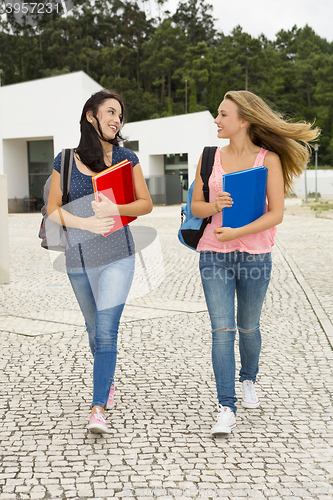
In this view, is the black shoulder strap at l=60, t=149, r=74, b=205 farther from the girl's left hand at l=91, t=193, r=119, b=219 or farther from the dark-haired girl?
the girl's left hand at l=91, t=193, r=119, b=219

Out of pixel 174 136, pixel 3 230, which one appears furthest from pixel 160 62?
pixel 3 230

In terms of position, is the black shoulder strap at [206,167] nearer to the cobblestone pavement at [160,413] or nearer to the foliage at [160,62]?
the cobblestone pavement at [160,413]

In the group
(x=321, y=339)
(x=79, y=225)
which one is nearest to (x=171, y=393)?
(x=79, y=225)

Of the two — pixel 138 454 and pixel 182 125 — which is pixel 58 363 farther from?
pixel 182 125

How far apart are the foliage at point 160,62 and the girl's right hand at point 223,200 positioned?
73867 millimetres

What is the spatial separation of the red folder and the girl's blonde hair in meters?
0.69

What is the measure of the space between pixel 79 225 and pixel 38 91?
105ft

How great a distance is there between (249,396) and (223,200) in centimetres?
127

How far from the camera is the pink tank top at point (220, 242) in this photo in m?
2.98

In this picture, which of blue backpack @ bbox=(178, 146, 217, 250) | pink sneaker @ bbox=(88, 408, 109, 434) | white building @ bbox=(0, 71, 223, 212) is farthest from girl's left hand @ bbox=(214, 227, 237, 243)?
white building @ bbox=(0, 71, 223, 212)

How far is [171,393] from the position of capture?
11.9 feet

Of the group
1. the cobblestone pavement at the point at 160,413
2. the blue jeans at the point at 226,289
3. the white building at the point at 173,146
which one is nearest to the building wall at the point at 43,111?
the white building at the point at 173,146

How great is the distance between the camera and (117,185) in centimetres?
294

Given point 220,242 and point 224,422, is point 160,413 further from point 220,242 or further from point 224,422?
point 220,242
